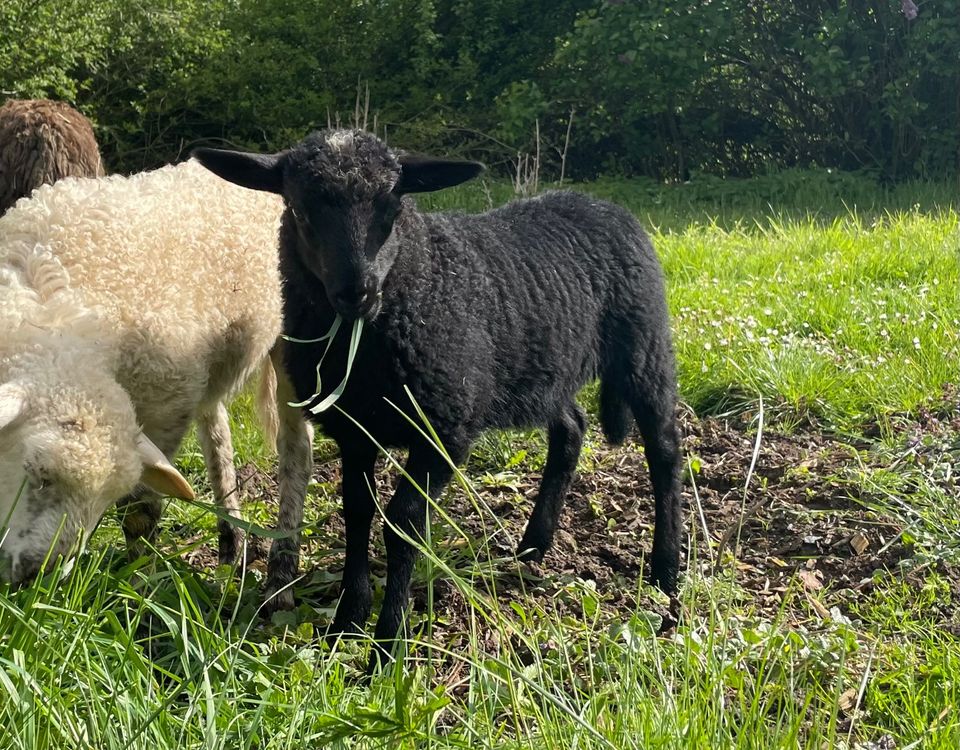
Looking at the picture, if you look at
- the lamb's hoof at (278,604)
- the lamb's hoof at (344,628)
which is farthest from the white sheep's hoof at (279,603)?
the lamb's hoof at (344,628)

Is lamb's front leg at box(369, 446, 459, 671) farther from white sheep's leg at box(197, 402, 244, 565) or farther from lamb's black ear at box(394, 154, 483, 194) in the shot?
white sheep's leg at box(197, 402, 244, 565)

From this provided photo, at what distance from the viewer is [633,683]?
8.61ft

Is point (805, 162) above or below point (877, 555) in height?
above

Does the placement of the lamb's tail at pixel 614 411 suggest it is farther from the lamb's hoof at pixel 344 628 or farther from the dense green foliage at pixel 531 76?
the dense green foliage at pixel 531 76

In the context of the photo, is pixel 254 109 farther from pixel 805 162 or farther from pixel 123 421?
pixel 123 421

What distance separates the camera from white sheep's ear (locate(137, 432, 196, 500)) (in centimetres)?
356

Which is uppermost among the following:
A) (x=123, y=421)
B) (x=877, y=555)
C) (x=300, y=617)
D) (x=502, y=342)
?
(x=502, y=342)

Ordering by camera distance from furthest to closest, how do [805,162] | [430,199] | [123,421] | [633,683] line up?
[805,162] < [430,199] < [123,421] < [633,683]

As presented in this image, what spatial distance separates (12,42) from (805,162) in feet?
28.5

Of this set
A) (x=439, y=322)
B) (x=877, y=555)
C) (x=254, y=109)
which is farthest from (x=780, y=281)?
(x=254, y=109)

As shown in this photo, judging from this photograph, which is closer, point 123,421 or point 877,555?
point 123,421

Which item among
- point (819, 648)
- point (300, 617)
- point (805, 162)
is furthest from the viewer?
point (805, 162)

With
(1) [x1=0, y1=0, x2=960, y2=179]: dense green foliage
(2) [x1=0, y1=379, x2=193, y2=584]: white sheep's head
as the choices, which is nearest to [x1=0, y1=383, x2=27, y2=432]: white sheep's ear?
(2) [x1=0, y1=379, x2=193, y2=584]: white sheep's head

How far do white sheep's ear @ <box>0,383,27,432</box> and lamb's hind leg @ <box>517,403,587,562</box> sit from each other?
1829mm
